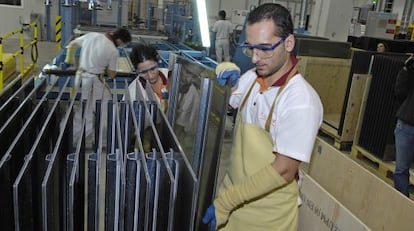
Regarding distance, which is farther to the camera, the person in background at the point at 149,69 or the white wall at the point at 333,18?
the white wall at the point at 333,18

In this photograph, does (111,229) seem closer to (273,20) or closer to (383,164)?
(273,20)

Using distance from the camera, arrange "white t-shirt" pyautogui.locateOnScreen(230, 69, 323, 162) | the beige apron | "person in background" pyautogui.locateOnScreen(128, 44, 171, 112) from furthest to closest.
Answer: "person in background" pyautogui.locateOnScreen(128, 44, 171, 112) < the beige apron < "white t-shirt" pyautogui.locateOnScreen(230, 69, 323, 162)

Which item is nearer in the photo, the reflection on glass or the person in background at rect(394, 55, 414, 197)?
the reflection on glass

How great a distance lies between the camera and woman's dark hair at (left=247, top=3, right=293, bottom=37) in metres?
1.30

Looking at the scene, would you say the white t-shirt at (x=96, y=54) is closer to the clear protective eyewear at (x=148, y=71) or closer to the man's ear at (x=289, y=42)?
the clear protective eyewear at (x=148, y=71)

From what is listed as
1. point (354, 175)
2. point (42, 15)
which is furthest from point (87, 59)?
point (42, 15)

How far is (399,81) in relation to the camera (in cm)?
338

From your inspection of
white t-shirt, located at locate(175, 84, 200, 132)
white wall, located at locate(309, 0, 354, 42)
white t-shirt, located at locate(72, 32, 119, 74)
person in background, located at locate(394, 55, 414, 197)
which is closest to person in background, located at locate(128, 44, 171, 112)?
white t-shirt, located at locate(175, 84, 200, 132)

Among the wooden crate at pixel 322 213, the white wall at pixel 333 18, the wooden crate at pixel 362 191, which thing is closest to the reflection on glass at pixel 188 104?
the wooden crate at pixel 322 213

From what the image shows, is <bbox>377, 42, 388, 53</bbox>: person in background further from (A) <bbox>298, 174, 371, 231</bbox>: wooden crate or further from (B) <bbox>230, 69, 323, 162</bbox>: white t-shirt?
(B) <bbox>230, 69, 323, 162</bbox>: white t-shirt

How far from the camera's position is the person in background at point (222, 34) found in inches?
354

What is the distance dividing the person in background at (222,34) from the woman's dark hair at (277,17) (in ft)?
25.6

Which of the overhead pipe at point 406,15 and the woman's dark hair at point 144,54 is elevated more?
the overhead pipe at point 406,15

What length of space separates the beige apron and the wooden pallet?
2.75 meters
